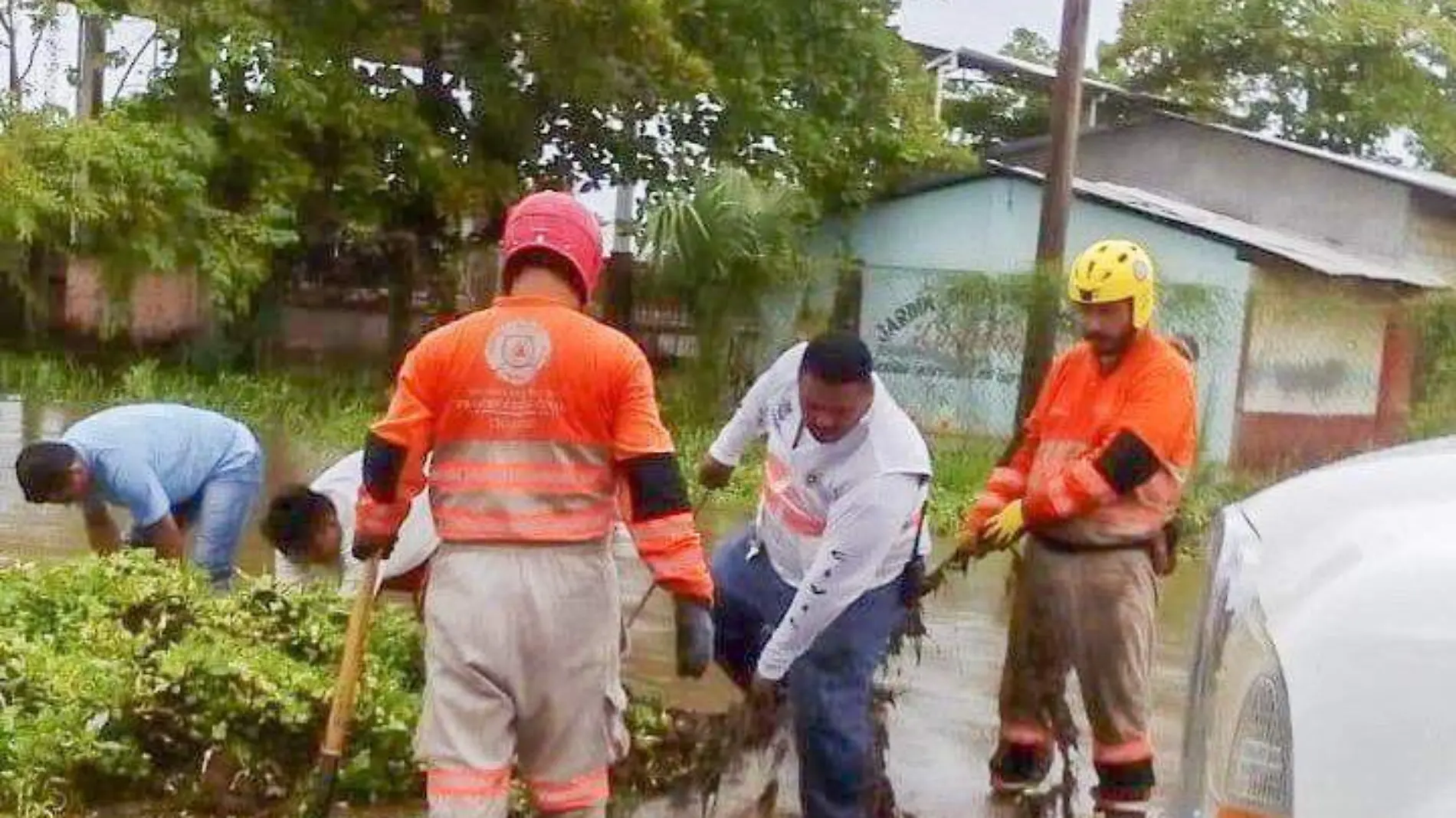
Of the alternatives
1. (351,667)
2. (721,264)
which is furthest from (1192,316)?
(351,667)

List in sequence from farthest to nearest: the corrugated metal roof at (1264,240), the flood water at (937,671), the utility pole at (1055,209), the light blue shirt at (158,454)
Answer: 1. the corrugated metal roof at (1264,240)
2. the utility pole at (1055,209)
3. the light blue shirt at (158,454)
4. the flood water at (937,671)

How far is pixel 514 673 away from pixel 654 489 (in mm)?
496

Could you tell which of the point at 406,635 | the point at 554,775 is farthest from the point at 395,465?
the point at 406,635

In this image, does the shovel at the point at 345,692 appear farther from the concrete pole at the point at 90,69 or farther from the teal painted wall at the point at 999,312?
the concrete pole at the point at 90,69

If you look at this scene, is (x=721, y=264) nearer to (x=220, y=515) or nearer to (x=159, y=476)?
(x=220, y=515)

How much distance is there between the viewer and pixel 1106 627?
6.23 metres

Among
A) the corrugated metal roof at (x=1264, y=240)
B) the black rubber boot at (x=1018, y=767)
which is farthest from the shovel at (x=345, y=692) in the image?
the corrugated metal roof at (x=1264, y=240)

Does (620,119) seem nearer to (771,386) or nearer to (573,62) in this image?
(573,62)

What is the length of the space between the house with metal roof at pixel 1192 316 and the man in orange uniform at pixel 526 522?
11.5m

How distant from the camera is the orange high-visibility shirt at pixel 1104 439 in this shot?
6.05 metres

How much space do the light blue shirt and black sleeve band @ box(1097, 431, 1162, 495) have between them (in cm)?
316

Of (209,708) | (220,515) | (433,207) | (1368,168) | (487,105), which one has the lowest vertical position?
(209,708)

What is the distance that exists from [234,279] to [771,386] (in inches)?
504

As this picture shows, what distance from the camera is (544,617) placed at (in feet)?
15.4
